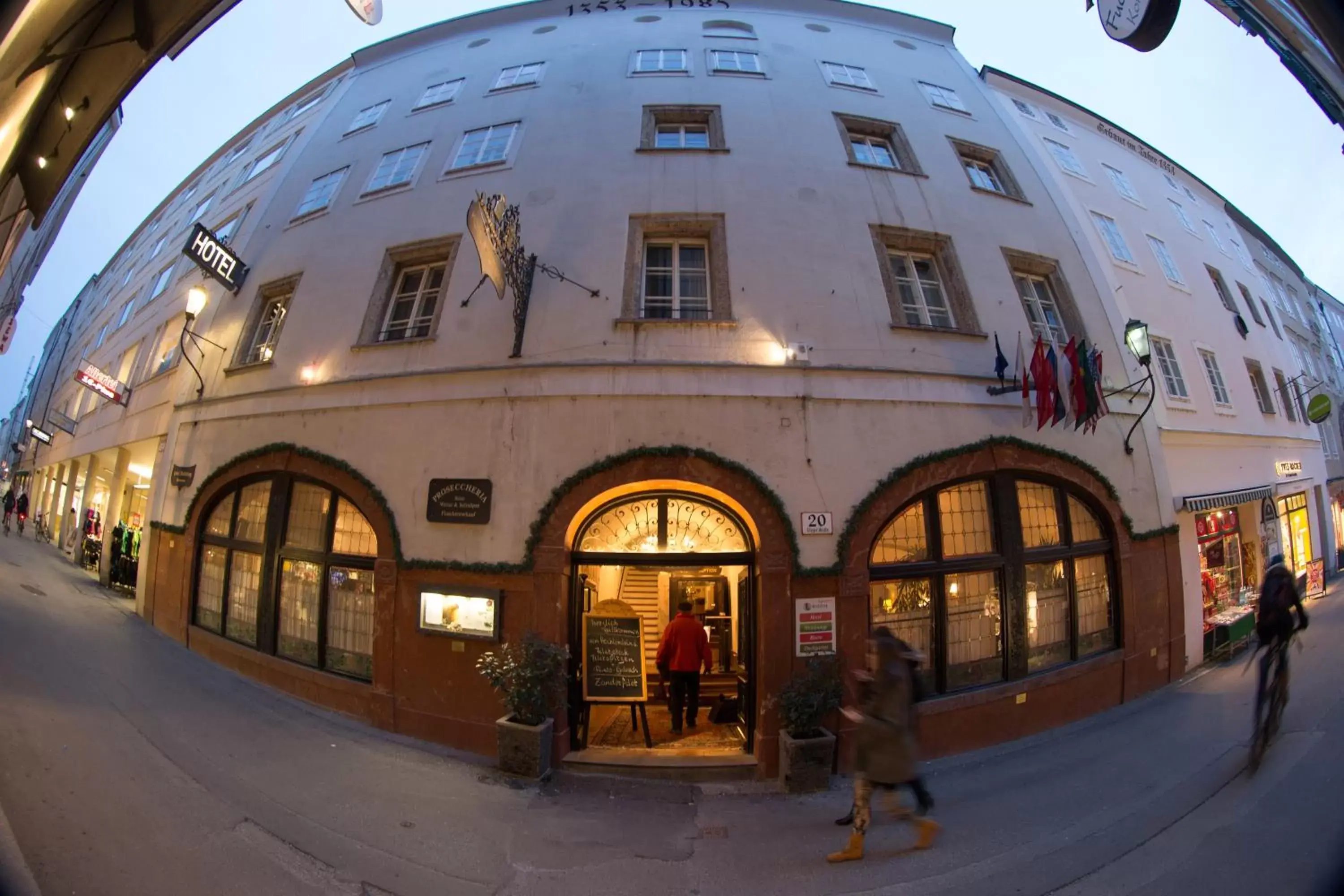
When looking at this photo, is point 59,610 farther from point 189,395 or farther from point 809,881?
point 809,881

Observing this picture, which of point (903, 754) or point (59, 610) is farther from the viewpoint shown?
point (59, 610)

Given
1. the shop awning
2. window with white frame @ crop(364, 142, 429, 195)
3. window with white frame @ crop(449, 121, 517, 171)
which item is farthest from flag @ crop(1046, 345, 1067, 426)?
window with white frame @ crop(364, 142, 429, 195)

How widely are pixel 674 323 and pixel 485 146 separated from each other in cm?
576

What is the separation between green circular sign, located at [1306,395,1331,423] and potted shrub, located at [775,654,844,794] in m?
11.4

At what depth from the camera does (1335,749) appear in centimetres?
478

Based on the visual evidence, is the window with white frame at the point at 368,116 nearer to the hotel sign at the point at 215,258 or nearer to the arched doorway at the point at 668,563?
the hotel sign at the point at 215,258

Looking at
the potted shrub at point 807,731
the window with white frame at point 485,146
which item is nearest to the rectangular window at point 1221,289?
the potted shrub at point 807,731

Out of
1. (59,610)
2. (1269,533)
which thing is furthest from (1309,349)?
(59,610)

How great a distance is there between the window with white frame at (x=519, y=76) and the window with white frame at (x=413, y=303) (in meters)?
4.87

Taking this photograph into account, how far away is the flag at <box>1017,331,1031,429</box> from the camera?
706 centimetres

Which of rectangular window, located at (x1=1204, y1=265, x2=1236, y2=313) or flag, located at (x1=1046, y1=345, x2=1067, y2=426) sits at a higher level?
rectangular window, located at (x1=1204, y1=265, x2=1236, y2=313)

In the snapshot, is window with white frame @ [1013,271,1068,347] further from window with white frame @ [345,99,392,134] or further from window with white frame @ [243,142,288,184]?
window with white frame @ [243,142,288,184]

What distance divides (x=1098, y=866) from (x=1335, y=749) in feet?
9.75

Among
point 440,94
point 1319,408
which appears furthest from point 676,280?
point 1319,408
